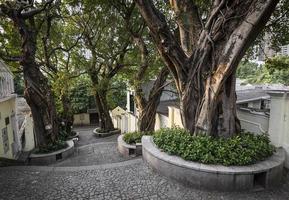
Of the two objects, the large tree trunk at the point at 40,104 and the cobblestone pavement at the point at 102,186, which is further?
the large tree trunk at the point at 40,104

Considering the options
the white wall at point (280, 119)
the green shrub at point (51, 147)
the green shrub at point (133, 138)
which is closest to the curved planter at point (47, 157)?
the green shrub at point (51, 147)

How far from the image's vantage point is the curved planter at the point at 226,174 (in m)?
4.34

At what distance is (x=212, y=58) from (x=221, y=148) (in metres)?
1.94

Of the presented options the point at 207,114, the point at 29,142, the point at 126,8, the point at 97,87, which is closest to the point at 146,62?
the point at 126,8

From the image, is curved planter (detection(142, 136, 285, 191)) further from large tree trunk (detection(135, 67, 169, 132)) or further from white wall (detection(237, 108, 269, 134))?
large tree trunk (detection(135, 67, 169, 132))

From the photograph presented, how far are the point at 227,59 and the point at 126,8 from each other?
5028 millimetres

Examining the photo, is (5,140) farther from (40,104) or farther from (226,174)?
(226,174)

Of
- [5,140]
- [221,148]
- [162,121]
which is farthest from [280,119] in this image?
[5,140]

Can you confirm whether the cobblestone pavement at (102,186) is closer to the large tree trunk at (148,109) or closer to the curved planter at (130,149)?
the curved planter at (130,149)

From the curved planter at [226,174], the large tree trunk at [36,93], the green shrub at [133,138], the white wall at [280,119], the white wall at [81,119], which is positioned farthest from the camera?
the white wall at [81,119]

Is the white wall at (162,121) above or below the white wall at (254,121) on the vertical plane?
below

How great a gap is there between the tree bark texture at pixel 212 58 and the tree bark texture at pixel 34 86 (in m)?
4.38

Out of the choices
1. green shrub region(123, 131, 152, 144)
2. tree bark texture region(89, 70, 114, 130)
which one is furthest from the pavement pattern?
tree bark texture region(89, 70, 114, 130)

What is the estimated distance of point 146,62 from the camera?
9.05 metres
